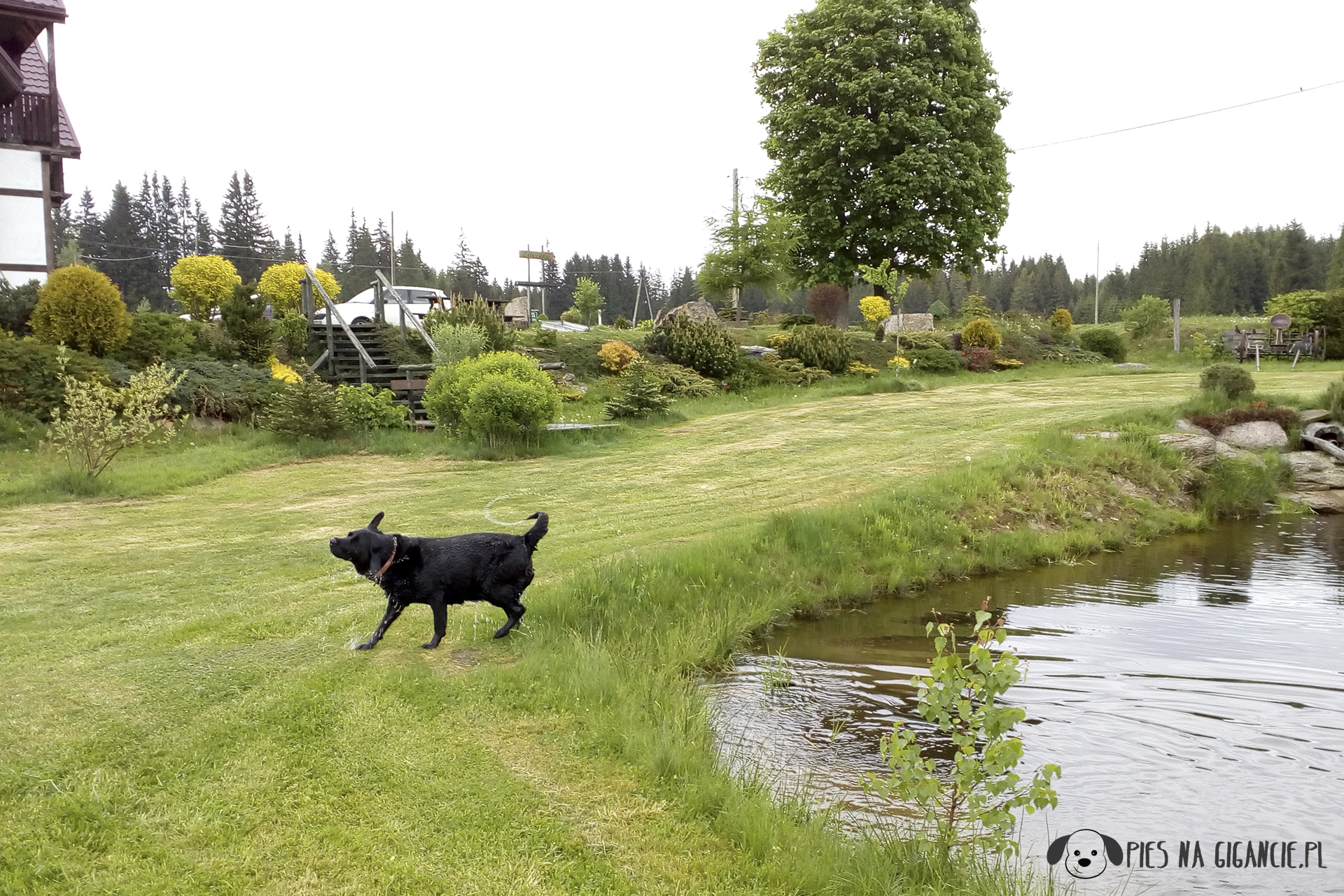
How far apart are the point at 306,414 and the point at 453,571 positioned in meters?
10.4

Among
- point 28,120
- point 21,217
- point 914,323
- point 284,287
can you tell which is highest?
point 28,120

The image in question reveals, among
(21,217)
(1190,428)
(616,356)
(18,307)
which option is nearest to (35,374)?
(18,307)

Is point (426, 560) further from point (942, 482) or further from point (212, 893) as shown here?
point (942, 482)

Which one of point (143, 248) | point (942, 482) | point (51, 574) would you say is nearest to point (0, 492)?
point (51, 574)

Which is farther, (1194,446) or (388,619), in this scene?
(1194,446)

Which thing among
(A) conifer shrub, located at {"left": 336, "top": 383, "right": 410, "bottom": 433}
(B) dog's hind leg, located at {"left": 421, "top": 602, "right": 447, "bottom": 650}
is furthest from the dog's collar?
(A) conifer shrub, located at {"left": 336, "top": 383, "right": 410, "bottom": 433}

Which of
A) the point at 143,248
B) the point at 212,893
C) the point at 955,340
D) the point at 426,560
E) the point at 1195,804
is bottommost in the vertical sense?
the point at 1195,804

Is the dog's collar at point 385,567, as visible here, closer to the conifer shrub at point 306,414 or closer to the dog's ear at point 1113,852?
the dog's ear at point 1113,852

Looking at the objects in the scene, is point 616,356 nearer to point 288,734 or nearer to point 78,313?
point 78,313

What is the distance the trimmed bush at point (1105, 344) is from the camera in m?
30.7

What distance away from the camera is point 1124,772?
5.12 metres

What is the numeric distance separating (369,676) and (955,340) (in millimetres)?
26256

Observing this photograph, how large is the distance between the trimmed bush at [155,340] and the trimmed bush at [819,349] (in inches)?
575

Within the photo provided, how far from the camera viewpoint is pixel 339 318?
19141 mm
